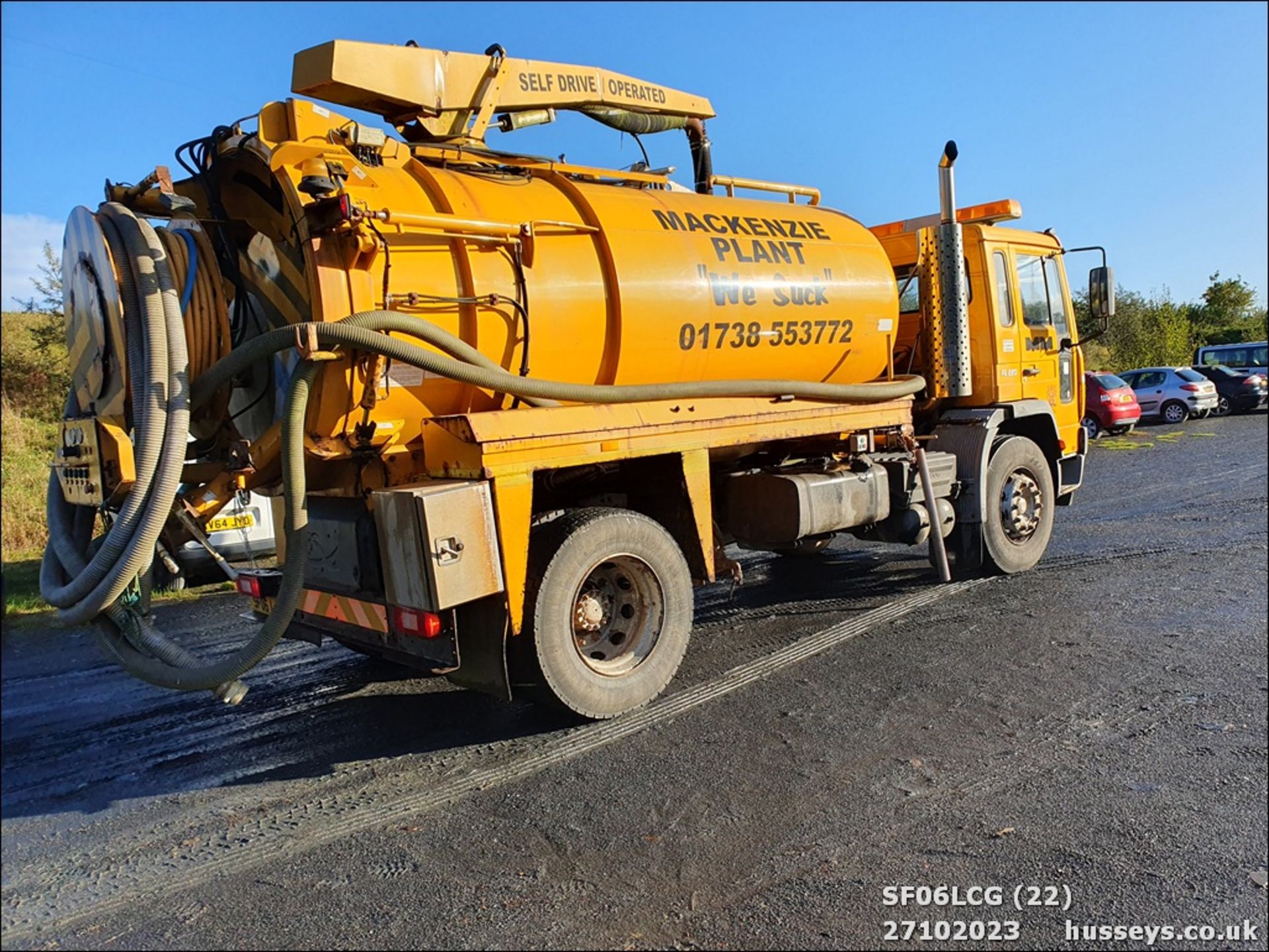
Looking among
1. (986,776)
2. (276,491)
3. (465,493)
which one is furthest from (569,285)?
(986,776)

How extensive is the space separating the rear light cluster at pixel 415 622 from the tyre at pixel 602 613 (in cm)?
55

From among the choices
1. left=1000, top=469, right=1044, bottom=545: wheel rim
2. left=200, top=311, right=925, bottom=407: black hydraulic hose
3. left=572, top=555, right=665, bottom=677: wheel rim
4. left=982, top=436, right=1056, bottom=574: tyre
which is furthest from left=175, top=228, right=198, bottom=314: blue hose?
left=1000, top=469, right=1044, bottom=545: wheel rim

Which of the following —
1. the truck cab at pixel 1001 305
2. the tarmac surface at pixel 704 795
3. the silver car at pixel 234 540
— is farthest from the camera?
the silver car at pixel 234 540

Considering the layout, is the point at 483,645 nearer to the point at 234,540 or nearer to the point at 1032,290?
the point at 234,540

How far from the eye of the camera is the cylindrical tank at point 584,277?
454cm

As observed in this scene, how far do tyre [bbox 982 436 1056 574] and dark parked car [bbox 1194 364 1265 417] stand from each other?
20175 mm

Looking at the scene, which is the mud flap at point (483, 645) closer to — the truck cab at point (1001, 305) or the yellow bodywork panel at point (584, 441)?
the yellow bodywork panel at point (584, 441)

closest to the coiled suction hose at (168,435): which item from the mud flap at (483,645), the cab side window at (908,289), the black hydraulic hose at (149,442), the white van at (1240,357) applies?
the black hydraulic hose at (149,442)

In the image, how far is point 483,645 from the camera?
4625 mm

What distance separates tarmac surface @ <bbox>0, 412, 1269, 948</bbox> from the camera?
3.16 metres

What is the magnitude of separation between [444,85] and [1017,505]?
581 centimetres

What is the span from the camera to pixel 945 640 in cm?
613

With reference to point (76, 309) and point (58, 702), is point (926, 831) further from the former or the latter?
point (58, 702)

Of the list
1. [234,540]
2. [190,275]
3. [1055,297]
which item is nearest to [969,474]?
[1055,297]
